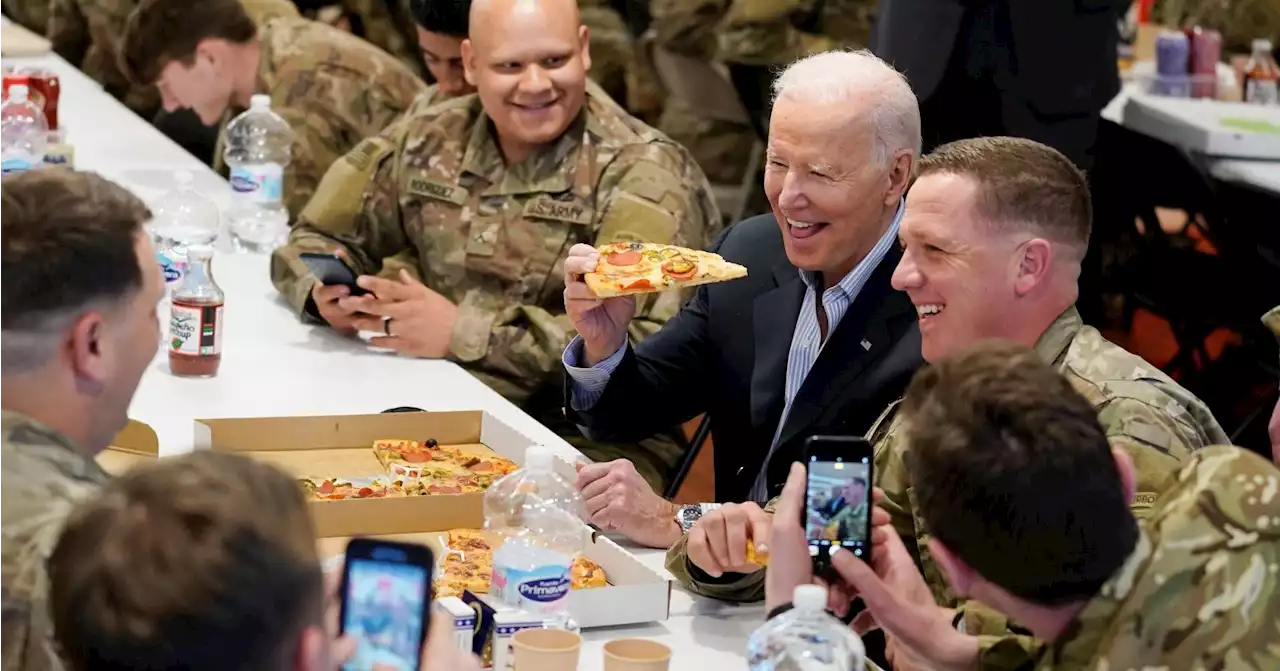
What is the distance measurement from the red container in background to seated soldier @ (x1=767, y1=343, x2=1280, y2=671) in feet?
12.1

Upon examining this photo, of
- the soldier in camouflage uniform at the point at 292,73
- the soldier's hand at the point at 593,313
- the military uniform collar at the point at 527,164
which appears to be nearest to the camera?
the soldier's hand at the point at 593,313

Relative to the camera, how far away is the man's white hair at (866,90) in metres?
3.07

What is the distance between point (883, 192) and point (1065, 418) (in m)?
1.36

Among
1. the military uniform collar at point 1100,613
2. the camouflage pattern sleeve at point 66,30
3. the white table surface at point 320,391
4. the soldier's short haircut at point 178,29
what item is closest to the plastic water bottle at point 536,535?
the white table surface at point 320,391

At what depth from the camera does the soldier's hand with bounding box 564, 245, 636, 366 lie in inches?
122

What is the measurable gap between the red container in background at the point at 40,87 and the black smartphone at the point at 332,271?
1.52 m

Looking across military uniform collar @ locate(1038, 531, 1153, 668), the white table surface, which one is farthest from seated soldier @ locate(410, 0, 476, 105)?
military uniform collar @ locate(1038, 531, 1153, 668)

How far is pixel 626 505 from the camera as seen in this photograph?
9.19 feet

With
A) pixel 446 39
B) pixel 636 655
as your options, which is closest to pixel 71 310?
pixel 636 655

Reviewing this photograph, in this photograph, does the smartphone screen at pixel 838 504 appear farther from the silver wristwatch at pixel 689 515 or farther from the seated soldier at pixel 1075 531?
the silver wristwatch at pixel 689 515

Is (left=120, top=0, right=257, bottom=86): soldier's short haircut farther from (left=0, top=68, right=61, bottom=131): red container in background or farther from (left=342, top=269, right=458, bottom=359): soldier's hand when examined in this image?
(left=342, top=269, right=458, bottom=359): soldier's hand

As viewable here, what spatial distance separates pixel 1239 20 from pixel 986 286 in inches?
185

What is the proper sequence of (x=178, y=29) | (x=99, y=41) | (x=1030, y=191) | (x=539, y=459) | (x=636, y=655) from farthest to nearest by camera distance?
(x=99, y=41) → (x=178, y=29) → (x=1030, y=191) → (x=539, y=459) → (x=636, y=655)

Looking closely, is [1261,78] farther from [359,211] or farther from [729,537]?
[729,537]
